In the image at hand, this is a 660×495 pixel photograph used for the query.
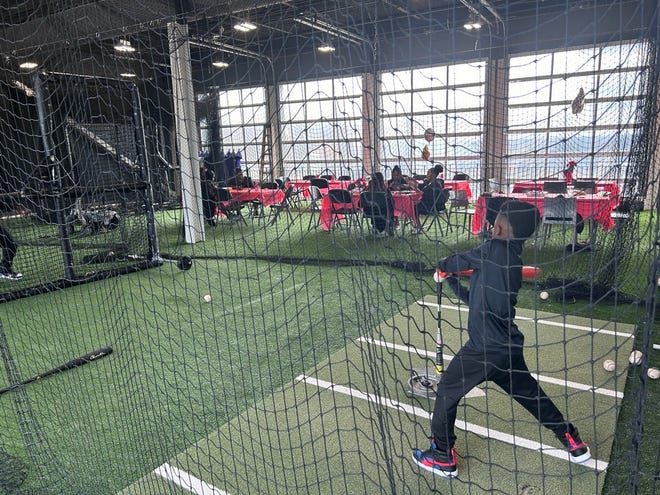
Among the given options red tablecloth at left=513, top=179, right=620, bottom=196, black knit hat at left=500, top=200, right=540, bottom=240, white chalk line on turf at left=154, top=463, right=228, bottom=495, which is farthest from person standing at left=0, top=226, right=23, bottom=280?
red tablecloth at left=513, top=179, right=620, bottom=196

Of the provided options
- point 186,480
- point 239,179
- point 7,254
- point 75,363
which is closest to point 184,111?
point 75,363

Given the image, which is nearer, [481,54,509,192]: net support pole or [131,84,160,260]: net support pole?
[481,54,509,192]: net support pole

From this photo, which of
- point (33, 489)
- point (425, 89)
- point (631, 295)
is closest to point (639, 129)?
point (631, 295)

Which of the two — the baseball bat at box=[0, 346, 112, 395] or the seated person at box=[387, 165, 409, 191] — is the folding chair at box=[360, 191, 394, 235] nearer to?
the seated person at box=[387, 165, 409, 191]

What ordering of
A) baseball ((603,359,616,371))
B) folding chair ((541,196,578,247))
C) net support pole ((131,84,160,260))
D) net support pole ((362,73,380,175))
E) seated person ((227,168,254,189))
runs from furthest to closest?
folding chair ((541,196,578,247))
net support pole ((131,84,160,260))
baseball ((603,359,616,371))
seated person ((227,168,254,189))
net support pole ((362,73,380,175))

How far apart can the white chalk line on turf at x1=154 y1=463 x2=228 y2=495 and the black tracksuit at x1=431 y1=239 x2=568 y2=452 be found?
1038 millimetres

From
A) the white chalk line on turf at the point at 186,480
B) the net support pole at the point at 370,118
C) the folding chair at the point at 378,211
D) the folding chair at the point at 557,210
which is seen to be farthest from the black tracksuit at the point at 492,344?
the folding chair at the point at 557,210

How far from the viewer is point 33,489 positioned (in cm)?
230

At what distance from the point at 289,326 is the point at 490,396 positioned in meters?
1.79

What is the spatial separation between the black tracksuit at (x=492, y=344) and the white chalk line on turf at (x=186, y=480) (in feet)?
3.41

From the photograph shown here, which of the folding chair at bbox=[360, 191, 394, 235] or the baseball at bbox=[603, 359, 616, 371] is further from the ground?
the folding chair at bbox=[360, 191, 394, 235]

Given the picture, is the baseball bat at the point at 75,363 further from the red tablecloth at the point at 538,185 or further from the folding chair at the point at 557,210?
the red tablecloth at the point at 538,185

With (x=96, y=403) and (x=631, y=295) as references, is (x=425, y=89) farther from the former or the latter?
(x=96, y=403)

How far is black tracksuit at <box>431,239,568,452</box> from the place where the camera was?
2.11 meters
